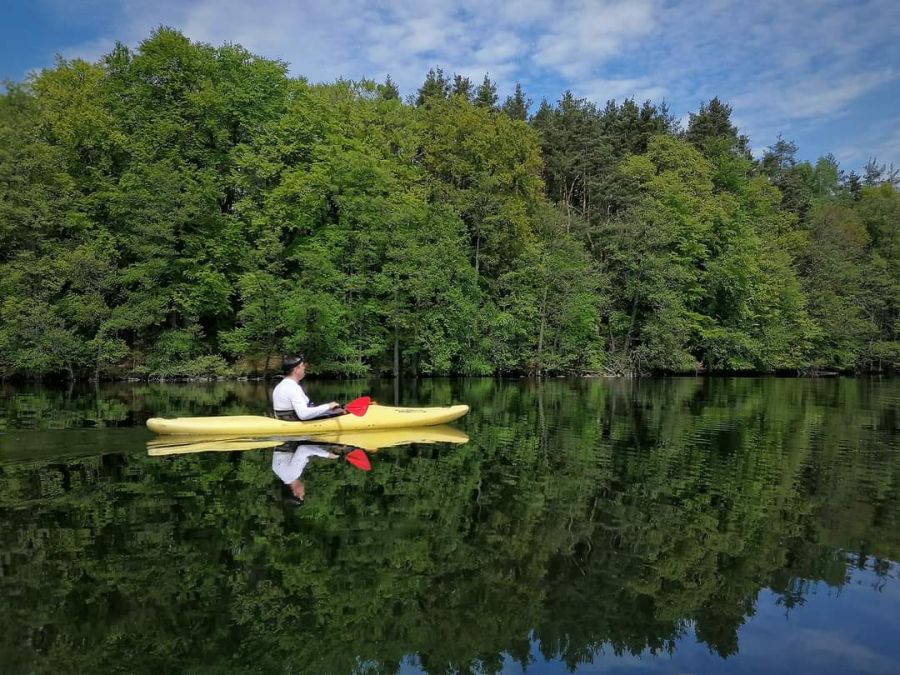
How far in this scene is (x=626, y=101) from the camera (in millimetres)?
50781

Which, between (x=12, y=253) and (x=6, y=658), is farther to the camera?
(x=12, y=253)

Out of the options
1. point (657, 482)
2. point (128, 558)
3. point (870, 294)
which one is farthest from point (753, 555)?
point (870, 294)

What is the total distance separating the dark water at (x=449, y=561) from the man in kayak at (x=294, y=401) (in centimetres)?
147

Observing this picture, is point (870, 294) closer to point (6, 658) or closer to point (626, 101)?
point (626, 101)

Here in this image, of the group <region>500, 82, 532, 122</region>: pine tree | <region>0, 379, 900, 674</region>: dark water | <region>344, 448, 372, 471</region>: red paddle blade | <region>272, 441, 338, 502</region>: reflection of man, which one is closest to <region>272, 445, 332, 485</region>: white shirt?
<region>272, 441, 338, 502</region>: reflection of man

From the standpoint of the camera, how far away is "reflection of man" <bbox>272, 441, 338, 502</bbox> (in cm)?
803

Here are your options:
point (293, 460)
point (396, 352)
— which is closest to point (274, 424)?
point (293, 460)

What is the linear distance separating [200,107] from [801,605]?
3080 cm

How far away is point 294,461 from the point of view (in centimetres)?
971

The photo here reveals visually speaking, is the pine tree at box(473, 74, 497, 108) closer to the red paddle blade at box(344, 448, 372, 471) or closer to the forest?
the forest

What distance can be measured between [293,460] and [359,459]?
105 cm

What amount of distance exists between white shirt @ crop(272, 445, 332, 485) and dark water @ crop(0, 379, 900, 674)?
0.24 m

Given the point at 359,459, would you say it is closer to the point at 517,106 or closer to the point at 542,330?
the point at 542,330

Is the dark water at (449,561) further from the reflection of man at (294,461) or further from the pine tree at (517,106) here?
the pine tree at (517,106)
